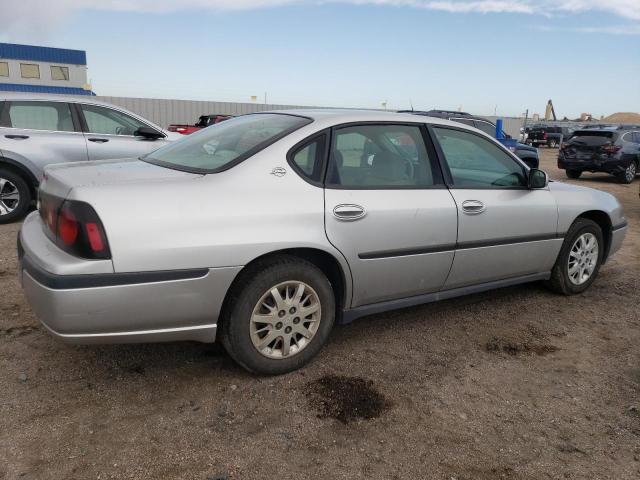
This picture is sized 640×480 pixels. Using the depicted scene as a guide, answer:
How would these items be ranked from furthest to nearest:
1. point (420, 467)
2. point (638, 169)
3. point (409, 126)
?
point (638, 169)
point (409, 126)
point (420, 467)

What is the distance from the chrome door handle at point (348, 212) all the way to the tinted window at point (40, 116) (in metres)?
5.31

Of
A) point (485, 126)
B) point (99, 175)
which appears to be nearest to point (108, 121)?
point (99, 175)

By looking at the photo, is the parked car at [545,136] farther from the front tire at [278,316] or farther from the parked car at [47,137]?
the front tire at [278,316]

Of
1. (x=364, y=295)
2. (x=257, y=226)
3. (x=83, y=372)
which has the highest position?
(x=257, y=226)

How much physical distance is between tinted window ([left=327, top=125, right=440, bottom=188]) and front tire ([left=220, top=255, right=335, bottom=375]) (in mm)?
607

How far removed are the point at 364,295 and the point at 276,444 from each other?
3.75 feet

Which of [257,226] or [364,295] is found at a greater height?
[257,226]

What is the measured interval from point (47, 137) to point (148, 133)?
142 centimetres

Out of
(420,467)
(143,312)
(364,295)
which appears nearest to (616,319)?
(364,295)

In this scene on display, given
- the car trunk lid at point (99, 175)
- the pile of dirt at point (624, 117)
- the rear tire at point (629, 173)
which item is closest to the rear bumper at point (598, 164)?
the rear tire at point (629, 173)

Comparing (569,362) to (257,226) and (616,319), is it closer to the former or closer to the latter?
(616,319)

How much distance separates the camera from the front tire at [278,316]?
2.92 m

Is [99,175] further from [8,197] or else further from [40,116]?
[40,116]

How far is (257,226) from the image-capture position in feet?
9.40
